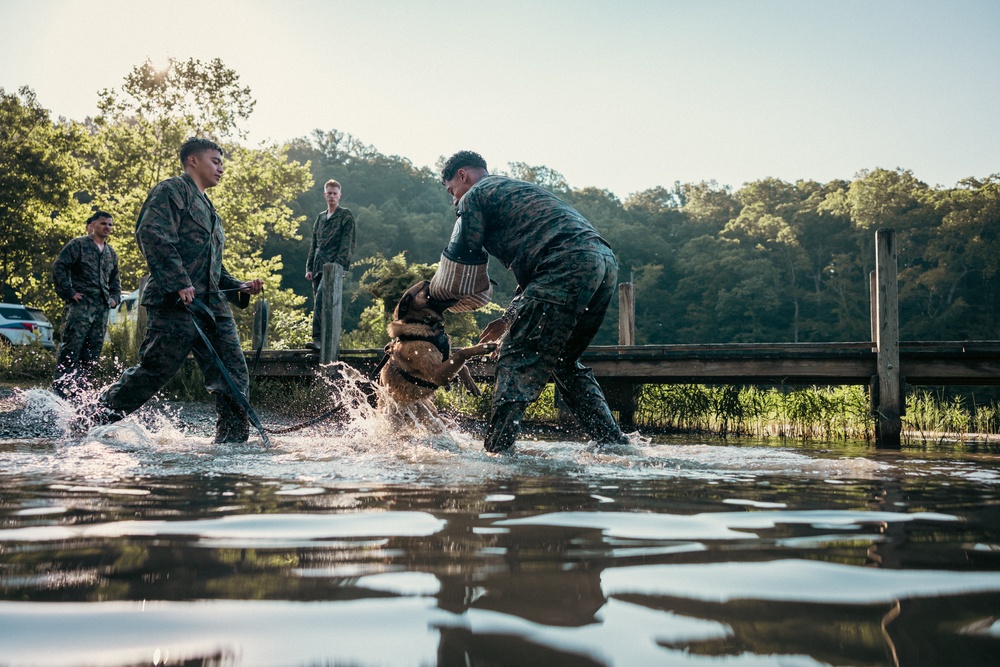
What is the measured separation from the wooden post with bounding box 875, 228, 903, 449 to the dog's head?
17.4ft

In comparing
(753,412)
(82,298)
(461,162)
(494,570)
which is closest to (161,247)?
(461,162)

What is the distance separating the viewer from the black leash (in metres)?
5.02

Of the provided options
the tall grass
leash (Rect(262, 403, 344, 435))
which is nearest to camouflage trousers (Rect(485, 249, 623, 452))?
leash (Rect(262, 403, 344, 435))

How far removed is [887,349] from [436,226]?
45.1 meters

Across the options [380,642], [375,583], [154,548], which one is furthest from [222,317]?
[380,642]

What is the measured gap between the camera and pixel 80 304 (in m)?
8.41

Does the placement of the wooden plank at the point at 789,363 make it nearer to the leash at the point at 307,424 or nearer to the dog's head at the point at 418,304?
the leash at the point at 307,424

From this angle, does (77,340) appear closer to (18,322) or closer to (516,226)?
(516,226)

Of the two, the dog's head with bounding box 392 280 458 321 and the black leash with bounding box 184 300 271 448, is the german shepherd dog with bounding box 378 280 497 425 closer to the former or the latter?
the dog's head with bounding box 392 280 458 321

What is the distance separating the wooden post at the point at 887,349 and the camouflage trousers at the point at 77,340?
821 cm

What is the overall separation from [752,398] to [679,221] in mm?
51522

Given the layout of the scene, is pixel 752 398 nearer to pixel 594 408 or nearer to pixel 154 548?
pixel 594 408

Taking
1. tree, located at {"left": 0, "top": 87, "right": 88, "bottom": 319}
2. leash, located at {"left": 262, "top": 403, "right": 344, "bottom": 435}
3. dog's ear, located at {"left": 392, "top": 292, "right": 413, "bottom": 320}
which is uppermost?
tree, located at {"left": 0, "top": 87, "right": 88, "bottom": 319}

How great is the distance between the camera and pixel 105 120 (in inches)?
896
